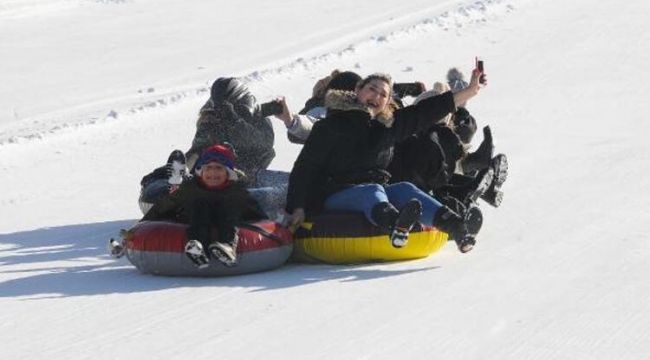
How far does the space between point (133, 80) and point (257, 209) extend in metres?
7.41

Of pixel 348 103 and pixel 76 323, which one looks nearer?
pixel 76 323

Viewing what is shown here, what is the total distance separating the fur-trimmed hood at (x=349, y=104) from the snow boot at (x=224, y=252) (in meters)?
0.99

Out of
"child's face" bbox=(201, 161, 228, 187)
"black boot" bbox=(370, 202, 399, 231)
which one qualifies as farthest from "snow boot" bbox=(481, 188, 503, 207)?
"child's face" bbox=(201, 161, 228, 187)

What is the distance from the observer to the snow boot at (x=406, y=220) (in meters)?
6.59

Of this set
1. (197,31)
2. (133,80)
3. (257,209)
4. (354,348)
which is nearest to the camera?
(354,348)

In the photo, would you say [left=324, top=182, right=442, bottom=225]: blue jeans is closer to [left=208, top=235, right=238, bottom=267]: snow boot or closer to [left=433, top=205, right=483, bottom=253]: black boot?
[left=433, top=205, right=483, bottom=253]: black boot

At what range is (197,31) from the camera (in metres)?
17.1

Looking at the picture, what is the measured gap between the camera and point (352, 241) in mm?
6887

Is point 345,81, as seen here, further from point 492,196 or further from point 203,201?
point 203,201

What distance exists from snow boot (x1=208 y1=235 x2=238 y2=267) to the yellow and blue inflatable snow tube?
0.58m

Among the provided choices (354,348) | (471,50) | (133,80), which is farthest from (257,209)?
(471,50)

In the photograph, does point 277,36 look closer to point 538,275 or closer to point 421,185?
point 421,185

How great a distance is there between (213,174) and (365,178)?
863 millimetres

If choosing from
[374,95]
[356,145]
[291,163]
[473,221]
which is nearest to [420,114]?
[374,95]
